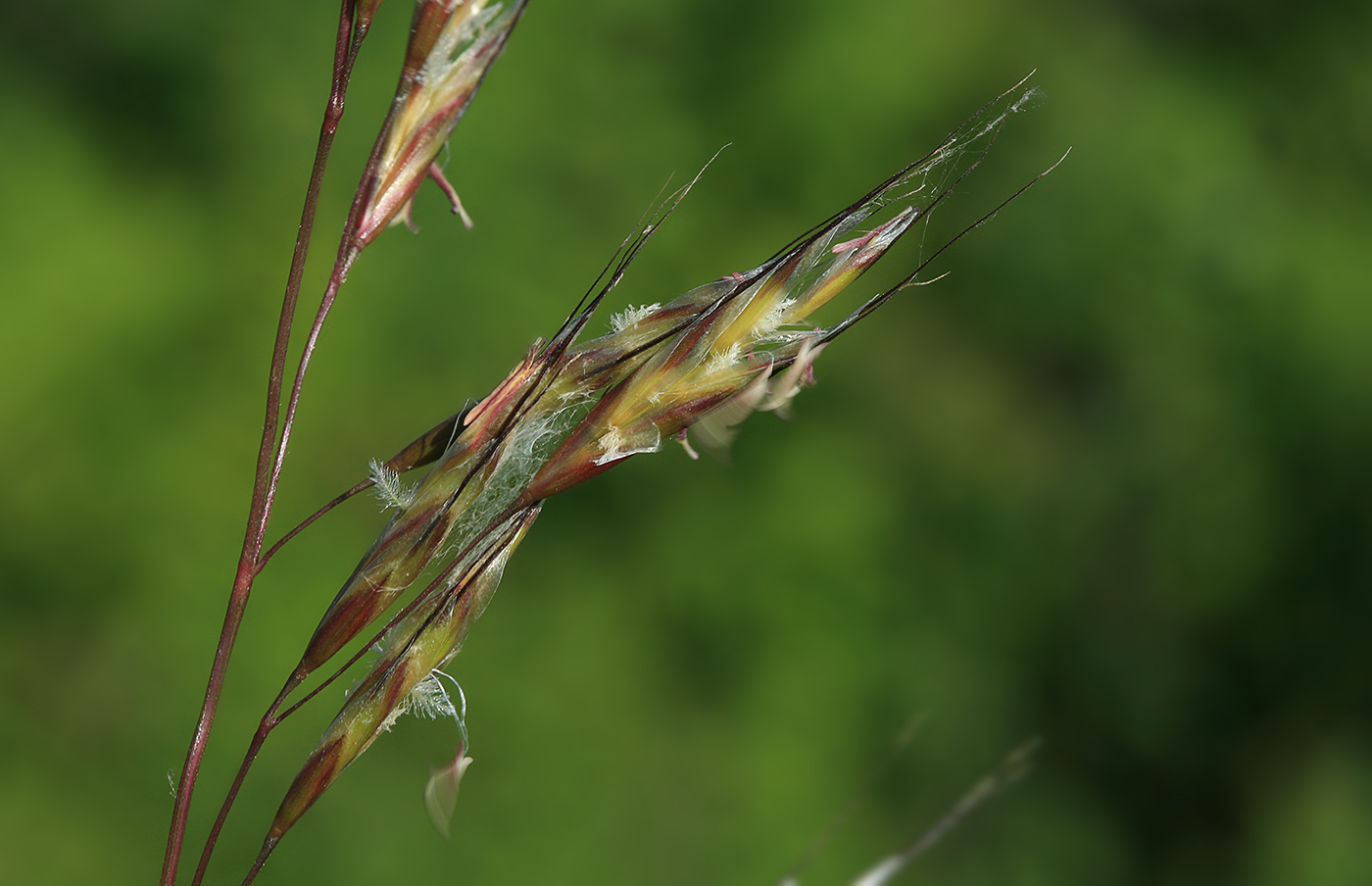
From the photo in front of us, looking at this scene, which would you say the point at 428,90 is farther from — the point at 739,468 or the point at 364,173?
the point at 739,468

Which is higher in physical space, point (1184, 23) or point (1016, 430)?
point (1184, 23)

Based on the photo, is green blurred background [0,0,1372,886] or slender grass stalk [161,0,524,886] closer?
slender grass stalk [161,0,524,886]

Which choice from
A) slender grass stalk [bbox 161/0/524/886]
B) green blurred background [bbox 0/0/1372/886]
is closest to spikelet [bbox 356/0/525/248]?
slender grass stalk [bbox 161/0/524/886]

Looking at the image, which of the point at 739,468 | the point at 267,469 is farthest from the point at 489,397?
the point at 739,468

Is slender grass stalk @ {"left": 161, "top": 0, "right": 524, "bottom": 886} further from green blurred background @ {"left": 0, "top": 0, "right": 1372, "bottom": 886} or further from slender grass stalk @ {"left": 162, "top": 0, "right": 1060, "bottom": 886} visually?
green blurred background @ {"left": 0, "top": 0, "right": 1372, "bottom": 886}

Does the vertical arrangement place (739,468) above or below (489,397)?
below

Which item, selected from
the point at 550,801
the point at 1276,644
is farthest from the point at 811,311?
Result: the point at 1276,644

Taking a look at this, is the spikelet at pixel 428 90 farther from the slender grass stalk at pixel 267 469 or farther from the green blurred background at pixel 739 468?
the green blurred background at pixel 739 468

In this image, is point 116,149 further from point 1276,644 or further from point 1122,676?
point 1276,644
